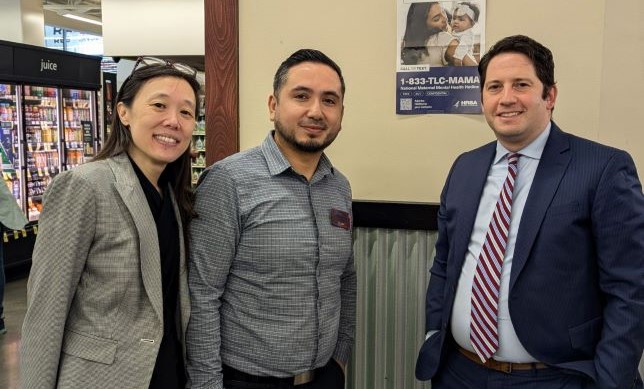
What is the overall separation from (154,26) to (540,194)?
5.38 metres

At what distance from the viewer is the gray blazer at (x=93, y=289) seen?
60.5 inches

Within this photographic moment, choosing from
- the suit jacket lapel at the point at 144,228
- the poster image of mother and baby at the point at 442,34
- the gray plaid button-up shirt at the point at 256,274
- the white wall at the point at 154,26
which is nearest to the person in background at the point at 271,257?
the gray plaid button-up shirt at the point at 256,274

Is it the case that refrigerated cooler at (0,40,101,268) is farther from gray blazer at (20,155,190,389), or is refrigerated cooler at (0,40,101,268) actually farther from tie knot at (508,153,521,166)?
tie knot at (508,153,521,166)

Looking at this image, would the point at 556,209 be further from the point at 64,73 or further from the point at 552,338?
the point at 64,73

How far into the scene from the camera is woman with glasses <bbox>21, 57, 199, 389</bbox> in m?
1.54

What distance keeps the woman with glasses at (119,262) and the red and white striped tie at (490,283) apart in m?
0.87

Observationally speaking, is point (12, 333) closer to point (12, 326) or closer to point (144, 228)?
point (12, 326)

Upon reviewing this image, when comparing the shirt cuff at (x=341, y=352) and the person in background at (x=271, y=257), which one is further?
the shirt cuff at (x=341, y=352)

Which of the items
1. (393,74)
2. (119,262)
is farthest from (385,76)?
(119,262)

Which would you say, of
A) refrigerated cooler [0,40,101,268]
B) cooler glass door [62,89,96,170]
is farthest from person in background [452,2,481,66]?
cooler glass door [62,89,96,170]

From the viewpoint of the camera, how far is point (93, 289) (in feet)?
5.18

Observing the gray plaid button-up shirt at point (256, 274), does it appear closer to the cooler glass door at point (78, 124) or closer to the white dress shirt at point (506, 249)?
the white dress shirt at point (506, 249)

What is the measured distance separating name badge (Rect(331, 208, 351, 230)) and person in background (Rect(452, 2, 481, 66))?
848 mm

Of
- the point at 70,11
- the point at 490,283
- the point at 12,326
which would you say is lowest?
the point at 12,326
